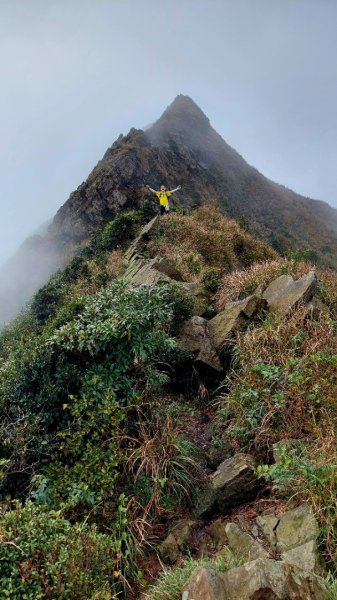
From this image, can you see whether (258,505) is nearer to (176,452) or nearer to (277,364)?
(176,452)

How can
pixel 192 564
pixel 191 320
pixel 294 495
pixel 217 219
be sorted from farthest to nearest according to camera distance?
pixel 217 219
pixel 191 320
pixel 294 495
pixel 192 564

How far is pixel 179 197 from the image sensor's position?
35750 millimetres

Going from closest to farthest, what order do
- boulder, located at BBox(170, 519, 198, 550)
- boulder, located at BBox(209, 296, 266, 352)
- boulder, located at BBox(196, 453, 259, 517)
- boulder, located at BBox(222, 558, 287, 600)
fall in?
boulder, located at BBox(222, 558, 287, 600) → boulder, located at BBox(170, 519, 198, 550) → boulder, located at BBox(196, 453, 259, 517) → boulder, located at BBox(209, 296, 266, 352)

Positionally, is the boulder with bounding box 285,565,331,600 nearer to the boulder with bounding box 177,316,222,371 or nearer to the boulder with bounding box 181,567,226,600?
the boulder with bounding box 181,567,226,600

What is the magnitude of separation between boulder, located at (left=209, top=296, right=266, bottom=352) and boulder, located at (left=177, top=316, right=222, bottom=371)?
0.18 metres

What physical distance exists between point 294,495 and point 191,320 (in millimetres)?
4934

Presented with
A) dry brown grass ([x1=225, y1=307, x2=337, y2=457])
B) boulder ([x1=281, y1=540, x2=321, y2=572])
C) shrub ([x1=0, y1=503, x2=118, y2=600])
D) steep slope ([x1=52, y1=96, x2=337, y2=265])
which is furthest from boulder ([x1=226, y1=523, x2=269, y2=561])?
steep slope ([x1=52, y1=96, x2=337, y2=265])

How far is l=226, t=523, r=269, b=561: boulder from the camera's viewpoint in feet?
13.0

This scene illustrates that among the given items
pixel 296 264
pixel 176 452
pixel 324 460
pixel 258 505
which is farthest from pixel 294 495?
pixel 296 264

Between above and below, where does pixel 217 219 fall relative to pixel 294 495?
above

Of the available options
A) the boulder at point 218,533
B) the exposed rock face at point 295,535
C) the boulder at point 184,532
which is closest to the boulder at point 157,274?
the boulder at point 184,532

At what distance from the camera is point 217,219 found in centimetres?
2081

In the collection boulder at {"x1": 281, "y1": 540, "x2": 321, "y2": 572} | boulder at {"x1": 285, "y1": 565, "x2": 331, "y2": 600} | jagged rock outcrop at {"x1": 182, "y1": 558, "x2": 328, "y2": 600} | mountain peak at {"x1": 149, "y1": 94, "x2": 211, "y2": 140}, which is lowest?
boulder at {"x1": 281, "y1": 540, "x2": 321, "y2": 572}

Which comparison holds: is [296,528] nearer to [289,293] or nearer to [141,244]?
[289,293]
